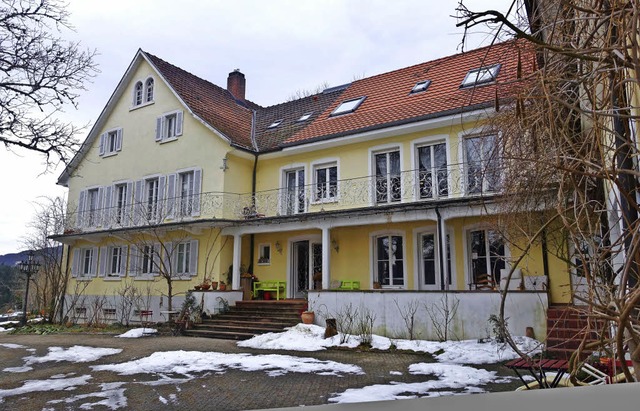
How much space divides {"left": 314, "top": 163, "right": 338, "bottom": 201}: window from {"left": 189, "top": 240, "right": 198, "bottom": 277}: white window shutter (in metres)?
4.75

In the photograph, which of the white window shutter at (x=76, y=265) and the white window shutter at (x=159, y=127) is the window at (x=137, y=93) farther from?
the white window shutter at (x=76, y=265)

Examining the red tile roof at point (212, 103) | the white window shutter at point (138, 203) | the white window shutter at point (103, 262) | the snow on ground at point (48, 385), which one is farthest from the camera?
the white window shutter at point (103, 262)

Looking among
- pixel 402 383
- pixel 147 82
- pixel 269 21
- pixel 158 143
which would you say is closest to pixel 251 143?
pixel 158 143

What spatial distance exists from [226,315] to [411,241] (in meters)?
6.02

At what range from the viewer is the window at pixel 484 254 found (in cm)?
1265

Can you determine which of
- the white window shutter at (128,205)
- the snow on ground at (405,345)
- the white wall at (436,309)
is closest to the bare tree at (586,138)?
the snow on ground at (405,345)

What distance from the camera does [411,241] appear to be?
13945mm

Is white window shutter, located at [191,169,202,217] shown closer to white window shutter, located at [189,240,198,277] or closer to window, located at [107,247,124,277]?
white window shutter, located at [189,240,198,277]

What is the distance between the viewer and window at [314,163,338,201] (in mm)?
15477

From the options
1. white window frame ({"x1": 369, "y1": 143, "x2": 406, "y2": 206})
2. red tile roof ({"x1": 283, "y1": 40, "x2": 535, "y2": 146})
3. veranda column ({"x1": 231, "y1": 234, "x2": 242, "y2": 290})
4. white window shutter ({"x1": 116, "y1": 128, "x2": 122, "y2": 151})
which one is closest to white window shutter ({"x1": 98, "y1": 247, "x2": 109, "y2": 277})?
white window shutter ({"x1": 116, "y1": 128, "x2": 122, "y2": 151})

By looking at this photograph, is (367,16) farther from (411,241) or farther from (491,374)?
(411,241)

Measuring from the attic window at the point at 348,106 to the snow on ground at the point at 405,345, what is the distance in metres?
8.34

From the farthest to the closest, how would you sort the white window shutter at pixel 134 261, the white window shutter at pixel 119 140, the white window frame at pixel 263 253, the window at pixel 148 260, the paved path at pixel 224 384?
the white window shutter at pixel 119 140 < the white window shutter at pixel 134 261 < the window at pixel 148 260 < the white window frame at pixel 263 253 < the paved path at pixel 224 384

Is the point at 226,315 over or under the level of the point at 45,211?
under
